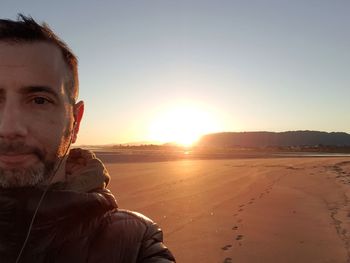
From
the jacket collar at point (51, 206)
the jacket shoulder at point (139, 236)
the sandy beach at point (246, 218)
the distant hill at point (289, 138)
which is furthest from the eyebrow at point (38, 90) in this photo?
the distant hill at point (289, 138)

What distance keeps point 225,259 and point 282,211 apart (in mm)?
3457

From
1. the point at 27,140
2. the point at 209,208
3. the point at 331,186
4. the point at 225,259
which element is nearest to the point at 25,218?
the point at 27,140

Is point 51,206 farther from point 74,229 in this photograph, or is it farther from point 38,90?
point 38,90

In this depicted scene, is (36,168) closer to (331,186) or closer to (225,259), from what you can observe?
(225,259)

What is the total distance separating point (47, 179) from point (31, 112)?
0.27 metres

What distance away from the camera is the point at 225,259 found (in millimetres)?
5055

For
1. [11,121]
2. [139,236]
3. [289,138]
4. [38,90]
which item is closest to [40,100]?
[38,90]

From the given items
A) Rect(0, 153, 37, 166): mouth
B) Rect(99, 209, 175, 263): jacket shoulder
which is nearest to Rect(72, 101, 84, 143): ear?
Rect(0, 153, 37, 166): mouth

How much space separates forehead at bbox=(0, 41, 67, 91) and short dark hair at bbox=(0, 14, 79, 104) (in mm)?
24

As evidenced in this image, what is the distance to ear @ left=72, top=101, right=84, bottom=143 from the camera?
180 centimetres

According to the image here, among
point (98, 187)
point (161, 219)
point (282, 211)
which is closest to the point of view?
point (98, 187)

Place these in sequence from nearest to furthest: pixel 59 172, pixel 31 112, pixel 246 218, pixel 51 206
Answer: pixel 51 206 → pixel 31 112 → pixel 59 172 → pixel 246 218

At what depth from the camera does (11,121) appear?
59.3 inches

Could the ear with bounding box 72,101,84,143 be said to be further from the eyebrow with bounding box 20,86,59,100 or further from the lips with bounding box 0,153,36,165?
the lips with bounding box 0,153,36,165
